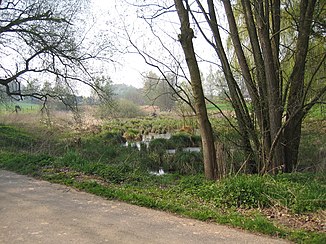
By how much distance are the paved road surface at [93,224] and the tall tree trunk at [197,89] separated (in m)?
3.48

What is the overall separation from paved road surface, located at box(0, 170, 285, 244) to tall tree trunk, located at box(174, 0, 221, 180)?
3.48m

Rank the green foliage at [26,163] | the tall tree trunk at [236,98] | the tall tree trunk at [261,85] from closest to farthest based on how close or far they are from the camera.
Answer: the tall tree trunk at [261,85], the tall tree trunk at [236,98], the green foliage at [26,163]

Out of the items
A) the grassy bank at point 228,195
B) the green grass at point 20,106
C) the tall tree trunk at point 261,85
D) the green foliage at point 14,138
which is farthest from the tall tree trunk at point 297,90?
the green grass at point 20,106

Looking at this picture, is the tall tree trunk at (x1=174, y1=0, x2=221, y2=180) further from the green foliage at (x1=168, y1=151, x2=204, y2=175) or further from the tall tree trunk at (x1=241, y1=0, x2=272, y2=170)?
the green foliage at (x1=168, y1=151, x2=204, y2=175)

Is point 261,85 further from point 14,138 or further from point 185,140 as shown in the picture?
point 14,138

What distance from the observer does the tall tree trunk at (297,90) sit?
9.75m

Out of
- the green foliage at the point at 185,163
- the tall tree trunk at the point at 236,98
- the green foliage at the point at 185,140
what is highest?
the tall tree trunk at the point at 236,98

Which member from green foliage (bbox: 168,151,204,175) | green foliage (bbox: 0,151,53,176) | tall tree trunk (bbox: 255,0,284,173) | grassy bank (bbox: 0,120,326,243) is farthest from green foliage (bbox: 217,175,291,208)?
green foliage (bbox: 168,151,204,175)

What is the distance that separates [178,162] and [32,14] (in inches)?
402

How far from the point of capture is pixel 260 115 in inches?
401

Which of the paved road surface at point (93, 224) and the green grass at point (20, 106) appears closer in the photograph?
the paved road surface at point (93, 224)

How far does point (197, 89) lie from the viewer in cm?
971

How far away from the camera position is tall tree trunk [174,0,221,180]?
9.61m

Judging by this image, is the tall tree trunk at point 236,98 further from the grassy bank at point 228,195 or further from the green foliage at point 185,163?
the green foliage at point 185,163
